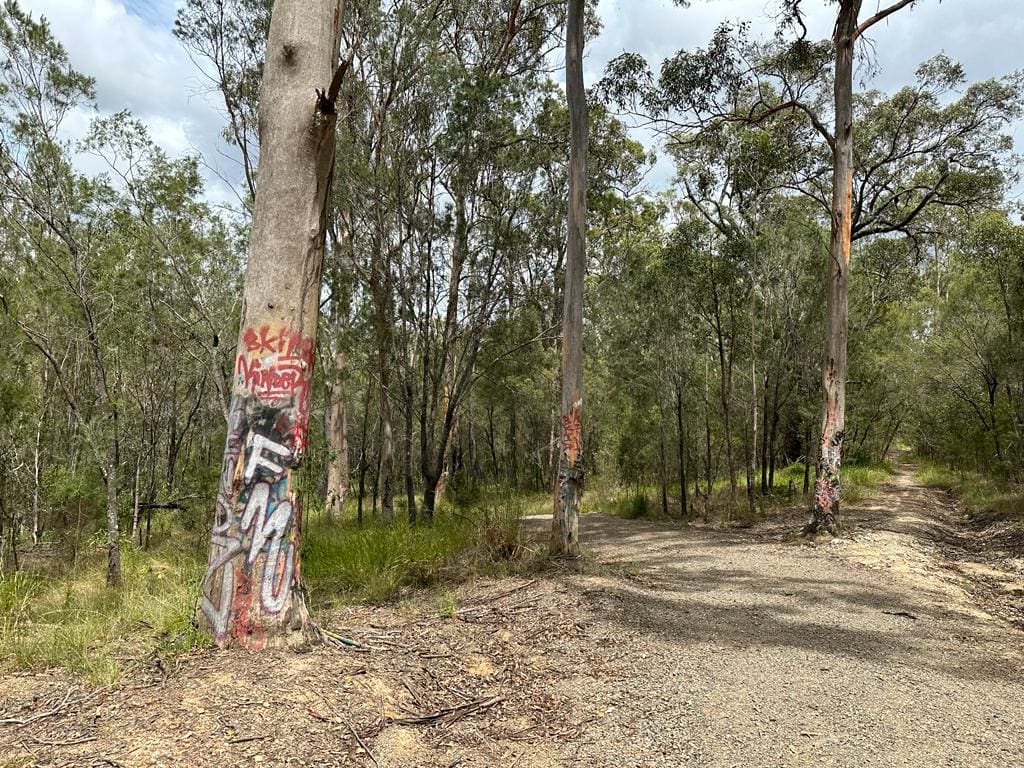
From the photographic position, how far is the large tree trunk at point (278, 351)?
3.42 meters

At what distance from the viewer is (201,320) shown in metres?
12.0

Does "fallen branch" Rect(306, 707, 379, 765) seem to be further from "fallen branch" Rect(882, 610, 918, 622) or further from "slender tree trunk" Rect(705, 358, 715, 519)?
"slender tree trunk" Rect(705, 358, 715, 519)

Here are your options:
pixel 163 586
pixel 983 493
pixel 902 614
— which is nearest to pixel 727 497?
pixel 983 493

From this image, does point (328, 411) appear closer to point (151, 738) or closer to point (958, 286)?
point (151, 738)

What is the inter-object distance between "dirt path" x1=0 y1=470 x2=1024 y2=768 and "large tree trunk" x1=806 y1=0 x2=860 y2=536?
3.55m

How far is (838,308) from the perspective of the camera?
975cm

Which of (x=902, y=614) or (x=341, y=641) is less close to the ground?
(x=341, y=641)

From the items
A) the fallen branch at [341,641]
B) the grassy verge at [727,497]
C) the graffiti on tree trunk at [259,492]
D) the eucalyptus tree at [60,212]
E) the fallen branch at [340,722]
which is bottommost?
the grassy verge at [727,497]

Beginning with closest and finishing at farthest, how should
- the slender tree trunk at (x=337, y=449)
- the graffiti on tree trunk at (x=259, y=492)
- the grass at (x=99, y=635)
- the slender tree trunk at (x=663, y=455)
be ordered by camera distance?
the grass at (x=99, y=635) < the graffiti on tree trunk at (x=259, y=492) < the slender tree trunk at (x=337, y=449) < the slender tree trunk at (x=663, y=455)

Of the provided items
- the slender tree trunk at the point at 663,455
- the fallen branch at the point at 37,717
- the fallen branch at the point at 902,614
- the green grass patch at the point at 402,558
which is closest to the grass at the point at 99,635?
the fallen branch at the point at 37,717

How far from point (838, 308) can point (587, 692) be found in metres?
8.43

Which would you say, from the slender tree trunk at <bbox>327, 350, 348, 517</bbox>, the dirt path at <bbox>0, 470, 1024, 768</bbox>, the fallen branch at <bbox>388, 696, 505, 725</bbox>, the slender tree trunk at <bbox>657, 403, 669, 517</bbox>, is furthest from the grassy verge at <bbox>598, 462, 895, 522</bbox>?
the fallen branch at <bbox>388, 696, 505, 725</bbox>

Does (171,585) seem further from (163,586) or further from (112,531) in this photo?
(112,531)

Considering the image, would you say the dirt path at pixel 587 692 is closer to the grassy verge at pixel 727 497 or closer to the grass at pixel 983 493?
the grass at pixel 983 493
